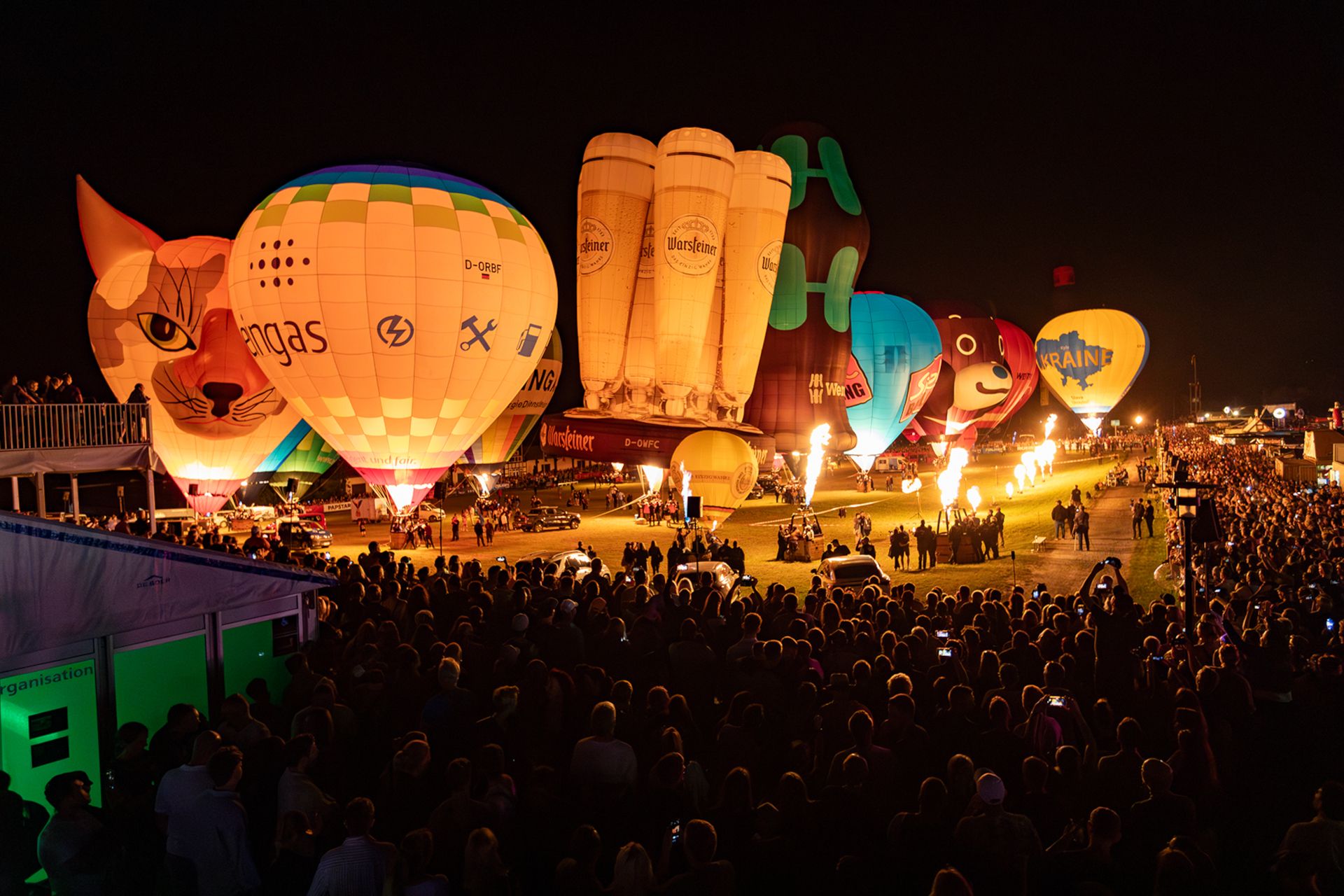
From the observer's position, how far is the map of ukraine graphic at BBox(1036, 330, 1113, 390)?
3775cm

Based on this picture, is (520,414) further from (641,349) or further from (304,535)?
(641,349)

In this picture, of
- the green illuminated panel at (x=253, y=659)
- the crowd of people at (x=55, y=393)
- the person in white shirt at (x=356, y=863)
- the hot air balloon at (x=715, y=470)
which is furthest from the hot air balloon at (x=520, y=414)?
the person in white shirt at (x=356, y=863)

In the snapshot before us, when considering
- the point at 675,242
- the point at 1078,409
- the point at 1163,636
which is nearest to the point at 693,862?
the point at 1163,636

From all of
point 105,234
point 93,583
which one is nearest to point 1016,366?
point 105,234

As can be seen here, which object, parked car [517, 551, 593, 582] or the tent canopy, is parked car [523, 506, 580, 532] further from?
the tent canopy

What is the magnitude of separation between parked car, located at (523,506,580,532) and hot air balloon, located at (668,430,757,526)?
9703 millimetres

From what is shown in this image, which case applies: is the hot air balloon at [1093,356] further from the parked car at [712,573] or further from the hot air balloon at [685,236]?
the parked car at [712,573]

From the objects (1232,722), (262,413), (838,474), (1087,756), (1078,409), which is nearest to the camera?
(1087,756)

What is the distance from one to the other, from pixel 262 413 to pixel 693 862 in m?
22.5

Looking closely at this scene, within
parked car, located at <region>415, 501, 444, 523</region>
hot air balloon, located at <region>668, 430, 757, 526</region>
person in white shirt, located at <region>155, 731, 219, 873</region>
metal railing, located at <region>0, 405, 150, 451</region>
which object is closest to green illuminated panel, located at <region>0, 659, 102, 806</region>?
person in white shirt, located at <region>155, 731, 219, 873</region>

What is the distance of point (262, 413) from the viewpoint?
903 inches

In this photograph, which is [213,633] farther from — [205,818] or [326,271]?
[326,271]

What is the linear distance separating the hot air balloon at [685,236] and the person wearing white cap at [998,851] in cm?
1679

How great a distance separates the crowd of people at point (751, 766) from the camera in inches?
138
